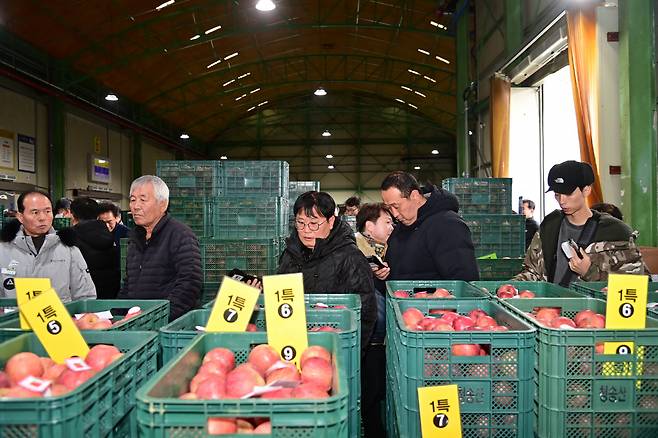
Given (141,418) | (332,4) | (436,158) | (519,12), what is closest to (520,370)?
(141,418)

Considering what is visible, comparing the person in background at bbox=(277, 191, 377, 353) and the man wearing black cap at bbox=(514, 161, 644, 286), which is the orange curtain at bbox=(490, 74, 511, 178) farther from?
the person in background at bbox=(277, 191, 377, 353)

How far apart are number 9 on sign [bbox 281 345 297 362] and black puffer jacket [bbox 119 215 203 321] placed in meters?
1.41

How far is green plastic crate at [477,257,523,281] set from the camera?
6734 millimetres

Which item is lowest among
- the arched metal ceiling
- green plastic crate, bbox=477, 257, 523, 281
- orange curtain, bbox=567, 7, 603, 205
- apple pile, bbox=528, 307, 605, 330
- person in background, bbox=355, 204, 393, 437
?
person in background, bbox=355, 204, 393, 437

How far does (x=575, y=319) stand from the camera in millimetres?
2193

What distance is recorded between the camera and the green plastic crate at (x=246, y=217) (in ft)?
23.2

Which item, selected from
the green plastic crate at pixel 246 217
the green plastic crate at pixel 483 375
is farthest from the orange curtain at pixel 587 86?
the green plastic crate at pixel 483 375

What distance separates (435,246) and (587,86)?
3.63 meters

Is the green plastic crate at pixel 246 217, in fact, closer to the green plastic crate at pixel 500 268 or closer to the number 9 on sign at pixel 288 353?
the green plastic crate at pixel 500 268

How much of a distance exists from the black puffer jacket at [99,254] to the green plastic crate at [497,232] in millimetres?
4644

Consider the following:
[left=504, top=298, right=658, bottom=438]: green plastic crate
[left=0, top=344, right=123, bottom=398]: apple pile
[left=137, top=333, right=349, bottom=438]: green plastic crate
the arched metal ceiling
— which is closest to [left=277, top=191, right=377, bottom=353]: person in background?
[left=504, top=298, right=658, bottom=438]: green plastic crate

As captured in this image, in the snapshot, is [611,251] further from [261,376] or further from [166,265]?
[166,265]

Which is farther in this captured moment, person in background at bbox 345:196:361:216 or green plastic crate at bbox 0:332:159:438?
person in background at bbox 345:196:361:216

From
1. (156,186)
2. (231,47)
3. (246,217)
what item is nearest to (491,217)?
(246,217)
